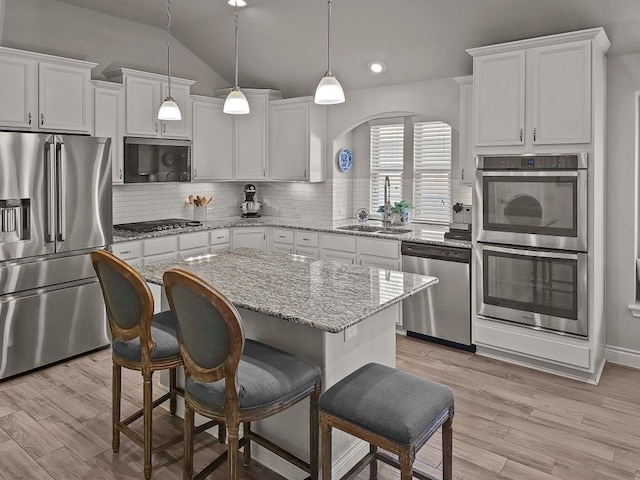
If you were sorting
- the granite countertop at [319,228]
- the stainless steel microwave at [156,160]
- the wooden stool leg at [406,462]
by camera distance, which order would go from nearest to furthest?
the wooden stool leg at [406,462], the granite countertop at [319,228], the stainless steel microwave at [156,160]

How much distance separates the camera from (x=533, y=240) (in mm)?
3898

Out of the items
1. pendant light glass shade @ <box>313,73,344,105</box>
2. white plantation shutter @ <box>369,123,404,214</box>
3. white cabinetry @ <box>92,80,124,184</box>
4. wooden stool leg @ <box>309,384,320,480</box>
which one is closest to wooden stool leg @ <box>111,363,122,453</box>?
wooden stool leg @ <box>309,384,320,480</box>

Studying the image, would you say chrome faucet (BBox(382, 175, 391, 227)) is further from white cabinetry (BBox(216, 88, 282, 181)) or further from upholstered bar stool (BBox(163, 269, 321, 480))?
upholstered bar stool (BBox(163, 269, 321, 480))

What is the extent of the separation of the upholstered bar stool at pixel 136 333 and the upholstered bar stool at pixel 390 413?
919mm

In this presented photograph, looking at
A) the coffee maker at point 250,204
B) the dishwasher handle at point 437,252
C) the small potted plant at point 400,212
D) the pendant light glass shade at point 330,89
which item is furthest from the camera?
the coffee maker at point 250,204

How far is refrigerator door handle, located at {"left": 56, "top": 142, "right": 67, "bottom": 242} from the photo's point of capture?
4031 millimetres

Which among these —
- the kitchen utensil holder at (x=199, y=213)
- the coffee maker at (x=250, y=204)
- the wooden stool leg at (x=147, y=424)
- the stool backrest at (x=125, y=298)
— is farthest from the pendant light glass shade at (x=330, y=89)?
the coffee maker at (x=250, y=204)

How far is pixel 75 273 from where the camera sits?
425 cm

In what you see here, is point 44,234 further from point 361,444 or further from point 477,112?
point 477,112

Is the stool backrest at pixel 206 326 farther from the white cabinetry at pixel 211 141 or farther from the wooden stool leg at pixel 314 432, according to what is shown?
the white cabinetry at pixel 211 141

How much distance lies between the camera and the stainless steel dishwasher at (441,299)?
14.4 ft

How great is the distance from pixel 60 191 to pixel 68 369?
1456 millimetres

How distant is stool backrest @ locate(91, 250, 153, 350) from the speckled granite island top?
1.00 ft

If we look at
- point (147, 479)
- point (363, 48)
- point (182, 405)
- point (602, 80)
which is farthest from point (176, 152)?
point (602, 80)
